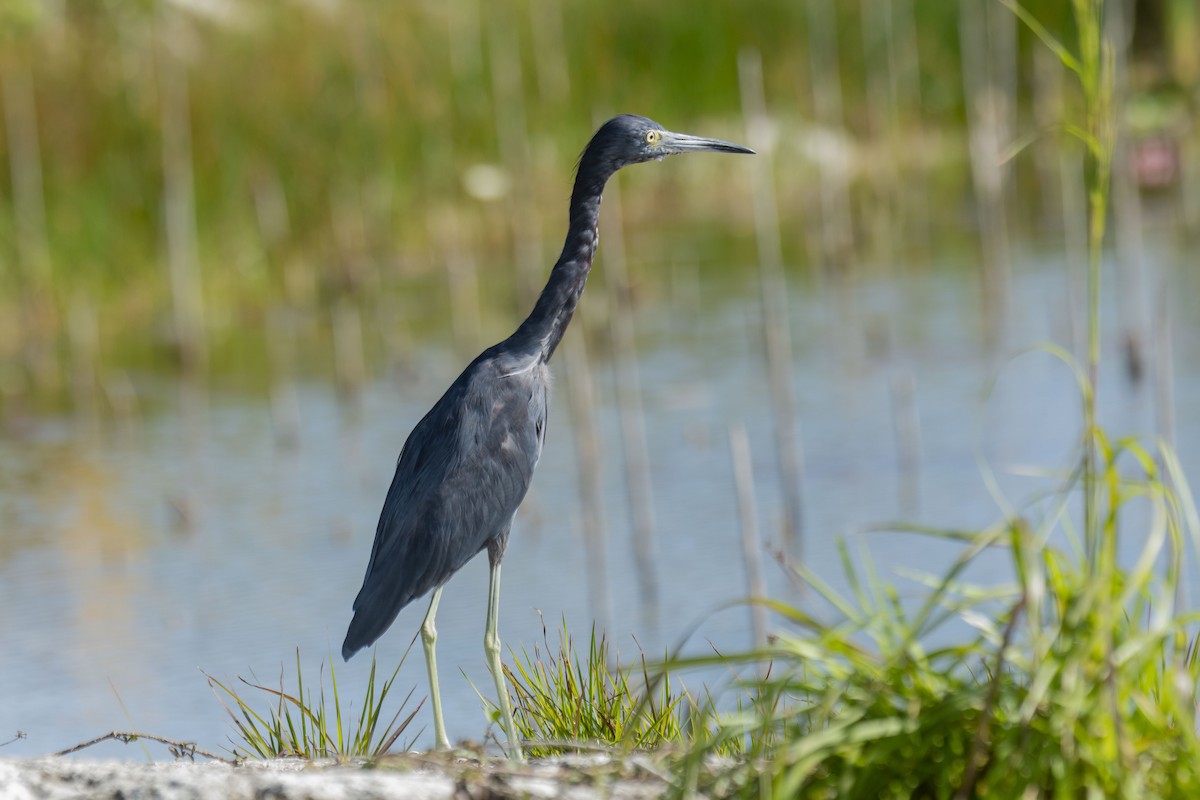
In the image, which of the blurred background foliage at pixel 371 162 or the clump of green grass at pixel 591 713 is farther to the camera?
the blurred background foliage at pixel 371 162

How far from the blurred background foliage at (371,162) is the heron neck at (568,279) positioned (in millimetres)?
5462

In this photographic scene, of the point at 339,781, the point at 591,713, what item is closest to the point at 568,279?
the point at 591,713

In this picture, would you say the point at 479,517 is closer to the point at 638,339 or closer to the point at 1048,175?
the point at 638,339

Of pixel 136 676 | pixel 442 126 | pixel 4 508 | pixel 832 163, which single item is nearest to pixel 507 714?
pixel 136 676

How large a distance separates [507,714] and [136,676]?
4.22 metres

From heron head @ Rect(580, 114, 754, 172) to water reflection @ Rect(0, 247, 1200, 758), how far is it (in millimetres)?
1952

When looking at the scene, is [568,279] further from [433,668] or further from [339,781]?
[339,781]

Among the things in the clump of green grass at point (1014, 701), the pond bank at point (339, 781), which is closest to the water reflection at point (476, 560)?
the pond bank at point (339, 781)

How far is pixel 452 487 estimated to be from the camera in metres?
5.12

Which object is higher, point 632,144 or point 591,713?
point 632,144

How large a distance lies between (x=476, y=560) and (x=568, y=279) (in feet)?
19.0

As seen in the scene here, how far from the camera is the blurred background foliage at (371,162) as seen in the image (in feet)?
46.5

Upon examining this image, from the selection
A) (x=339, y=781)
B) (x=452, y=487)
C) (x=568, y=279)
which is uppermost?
(x=568, y=279)

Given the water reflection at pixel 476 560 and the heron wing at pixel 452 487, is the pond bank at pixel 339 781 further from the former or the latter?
the water reflection at pixel 476 560
